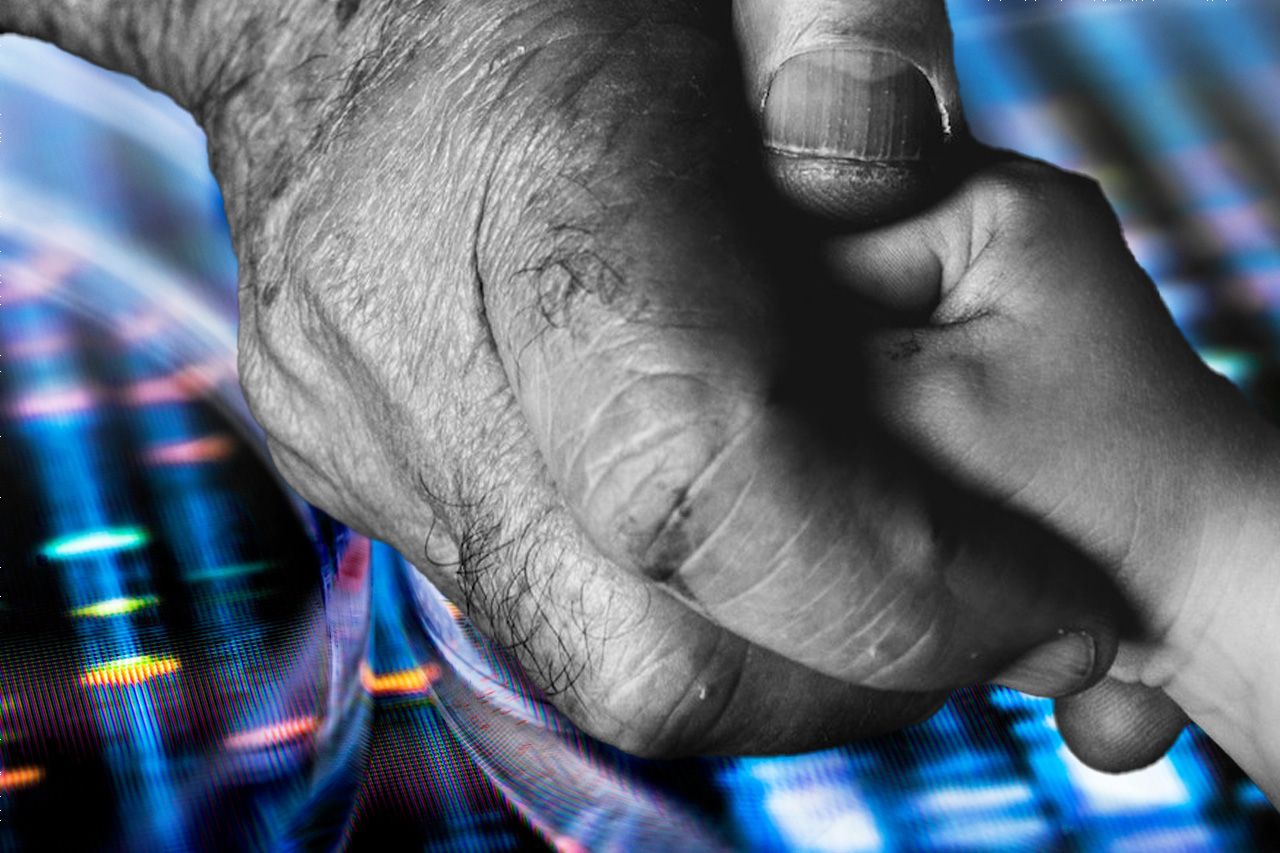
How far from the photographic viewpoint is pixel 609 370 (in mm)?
290

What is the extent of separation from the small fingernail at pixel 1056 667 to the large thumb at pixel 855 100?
144 millimetres

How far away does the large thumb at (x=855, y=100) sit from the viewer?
33 cm

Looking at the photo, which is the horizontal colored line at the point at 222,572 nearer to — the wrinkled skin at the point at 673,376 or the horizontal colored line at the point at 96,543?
the horizontal colored line at the point at 96,543

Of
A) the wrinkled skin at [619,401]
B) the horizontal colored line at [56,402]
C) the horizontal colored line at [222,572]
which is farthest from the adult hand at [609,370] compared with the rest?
the horizontal colored line at [56,402]

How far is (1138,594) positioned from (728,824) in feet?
0.90

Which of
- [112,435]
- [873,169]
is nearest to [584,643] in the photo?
[873,169]

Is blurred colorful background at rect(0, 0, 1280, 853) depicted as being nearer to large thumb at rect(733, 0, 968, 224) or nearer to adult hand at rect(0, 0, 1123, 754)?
adult hand at rect(0, 0, 1123, 754)

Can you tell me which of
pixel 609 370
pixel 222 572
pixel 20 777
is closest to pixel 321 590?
pixel 222 572

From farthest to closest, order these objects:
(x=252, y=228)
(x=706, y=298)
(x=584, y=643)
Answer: (x=252, y=228) → (x=584, y=643) → (x=706, y=298)

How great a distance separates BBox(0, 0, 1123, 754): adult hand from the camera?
29cm

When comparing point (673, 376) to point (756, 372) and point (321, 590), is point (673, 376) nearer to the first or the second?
point (756, 372)

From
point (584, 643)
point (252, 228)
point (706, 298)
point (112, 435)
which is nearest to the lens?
point (706, 298)

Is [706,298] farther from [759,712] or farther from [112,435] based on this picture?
[112,435]

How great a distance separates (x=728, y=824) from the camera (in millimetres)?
581
